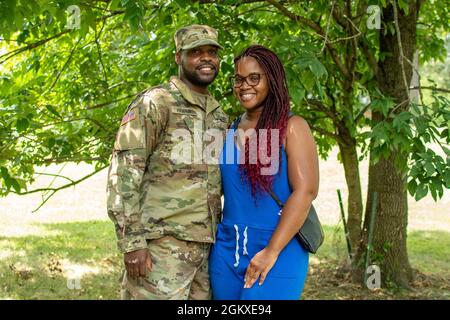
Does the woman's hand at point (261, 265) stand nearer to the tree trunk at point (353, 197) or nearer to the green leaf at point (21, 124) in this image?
the green leaf at point (21, 124)

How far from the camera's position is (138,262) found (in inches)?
108

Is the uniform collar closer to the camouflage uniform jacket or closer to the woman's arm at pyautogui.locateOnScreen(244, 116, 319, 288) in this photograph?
the camouflage uniform jacket

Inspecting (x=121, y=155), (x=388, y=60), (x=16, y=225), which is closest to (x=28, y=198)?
(x=16, y=225)

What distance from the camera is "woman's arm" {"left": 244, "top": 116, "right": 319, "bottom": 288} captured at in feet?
8.66

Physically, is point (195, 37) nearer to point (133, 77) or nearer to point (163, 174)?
point (163, 174)

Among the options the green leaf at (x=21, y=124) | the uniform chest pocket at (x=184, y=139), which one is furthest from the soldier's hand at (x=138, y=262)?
the green leaf at (x=21, y=124)

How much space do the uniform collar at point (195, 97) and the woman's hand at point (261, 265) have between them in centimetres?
78

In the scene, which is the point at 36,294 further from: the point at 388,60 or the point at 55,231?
the point at 388,60

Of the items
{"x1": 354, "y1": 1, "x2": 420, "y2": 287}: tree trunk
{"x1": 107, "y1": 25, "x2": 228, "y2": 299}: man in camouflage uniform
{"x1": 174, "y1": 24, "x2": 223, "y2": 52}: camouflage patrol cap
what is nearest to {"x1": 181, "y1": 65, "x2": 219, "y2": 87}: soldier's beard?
{"x1": 107, "y1": 25, "x2": 228, "y2": 299}: man in camouflage uniform

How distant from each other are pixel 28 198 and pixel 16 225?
3.00 m

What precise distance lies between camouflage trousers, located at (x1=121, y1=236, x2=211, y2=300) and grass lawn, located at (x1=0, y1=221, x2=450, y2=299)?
12.8 feet

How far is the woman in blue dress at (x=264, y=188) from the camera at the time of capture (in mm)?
2654

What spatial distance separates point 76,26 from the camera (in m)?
3.70

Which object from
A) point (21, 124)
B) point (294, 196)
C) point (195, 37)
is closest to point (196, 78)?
point (195, 37)
